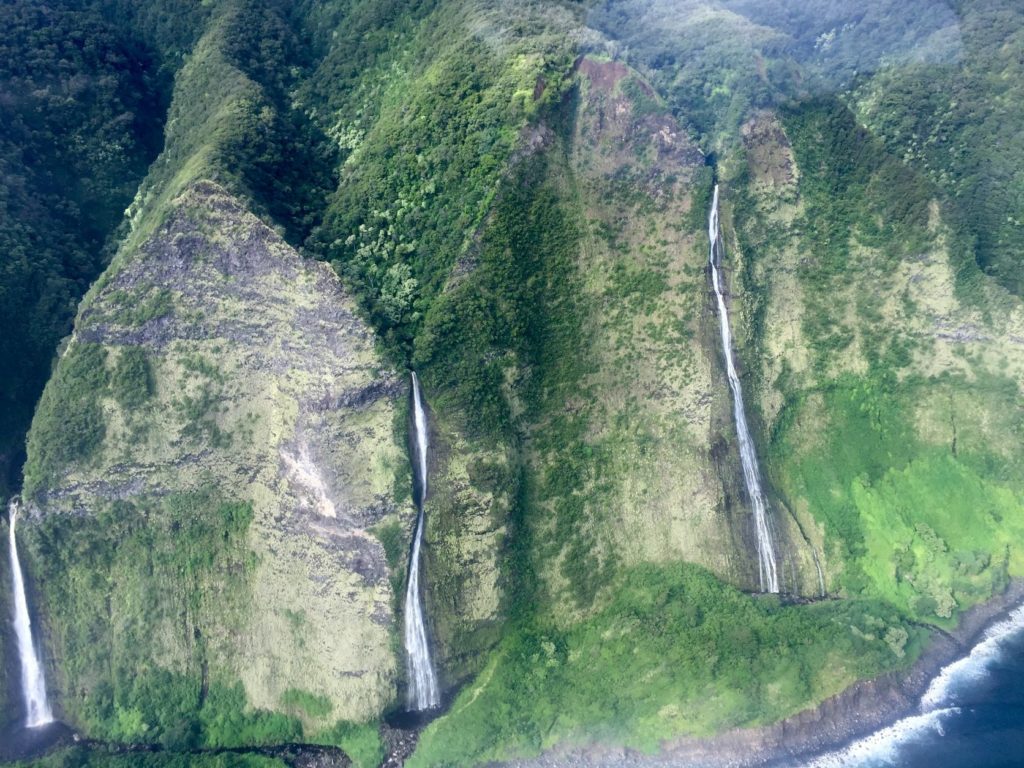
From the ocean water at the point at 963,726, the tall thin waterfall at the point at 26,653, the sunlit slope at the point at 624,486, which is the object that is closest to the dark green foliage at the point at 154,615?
the tall thin waterfall at the point at 26,653

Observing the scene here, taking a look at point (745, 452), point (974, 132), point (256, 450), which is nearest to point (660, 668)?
point (745, 452)

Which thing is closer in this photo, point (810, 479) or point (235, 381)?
point (235, 381)

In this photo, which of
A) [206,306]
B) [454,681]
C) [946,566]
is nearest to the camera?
[206,306]

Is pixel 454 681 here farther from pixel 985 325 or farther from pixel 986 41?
pixel 986 41

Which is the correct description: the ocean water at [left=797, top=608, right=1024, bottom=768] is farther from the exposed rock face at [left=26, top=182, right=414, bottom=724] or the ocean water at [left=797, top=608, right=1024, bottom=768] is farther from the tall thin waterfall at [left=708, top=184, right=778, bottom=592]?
the exposed rock face at [left=26, top=182, right=414, bottom=724]

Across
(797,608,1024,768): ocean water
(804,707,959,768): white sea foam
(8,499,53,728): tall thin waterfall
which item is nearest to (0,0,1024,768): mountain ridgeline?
(8,499,53,728): tall thin waterfall

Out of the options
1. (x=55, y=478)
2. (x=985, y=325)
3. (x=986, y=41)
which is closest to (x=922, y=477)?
(x=985, y=325)

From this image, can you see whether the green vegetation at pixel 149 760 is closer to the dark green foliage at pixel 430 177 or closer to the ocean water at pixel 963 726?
the dark green foliage at pixel 430 177
